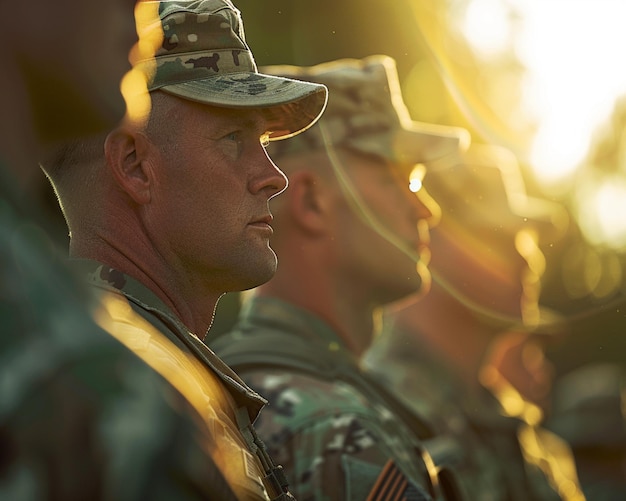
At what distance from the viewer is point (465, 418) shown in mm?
6066

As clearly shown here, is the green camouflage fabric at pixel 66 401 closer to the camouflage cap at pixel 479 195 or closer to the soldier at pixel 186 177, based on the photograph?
the soldier at pixel 186 177

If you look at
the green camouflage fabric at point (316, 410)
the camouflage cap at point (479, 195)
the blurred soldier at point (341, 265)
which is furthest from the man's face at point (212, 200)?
the camouflage cap at point (479, 195)

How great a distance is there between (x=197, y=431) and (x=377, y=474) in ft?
9.22

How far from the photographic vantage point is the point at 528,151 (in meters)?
14.6

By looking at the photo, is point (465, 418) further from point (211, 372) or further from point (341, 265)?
point (211, 372)

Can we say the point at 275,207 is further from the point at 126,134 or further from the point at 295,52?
the point at 295,52

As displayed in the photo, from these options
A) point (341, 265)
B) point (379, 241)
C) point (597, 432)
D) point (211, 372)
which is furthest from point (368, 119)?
point (597, 432)

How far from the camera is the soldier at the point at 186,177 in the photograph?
2518 millimetres

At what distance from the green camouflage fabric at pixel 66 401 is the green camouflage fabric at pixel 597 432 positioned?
8.75 metres

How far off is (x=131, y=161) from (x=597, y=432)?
802cm

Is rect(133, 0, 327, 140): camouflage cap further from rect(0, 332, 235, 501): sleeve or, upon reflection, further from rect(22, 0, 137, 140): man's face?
rect(0, 332, 235, 501): sleeve

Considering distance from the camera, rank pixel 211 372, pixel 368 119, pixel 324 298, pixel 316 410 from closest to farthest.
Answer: pixel 211 372 → pixel 316 410 → pixel 324 298 → pixel 368 119

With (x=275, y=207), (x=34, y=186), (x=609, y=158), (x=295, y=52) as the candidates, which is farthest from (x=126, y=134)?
(x=609, y=158)

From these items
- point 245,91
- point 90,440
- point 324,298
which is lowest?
point 324,298
